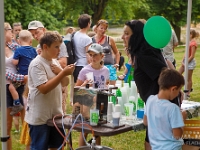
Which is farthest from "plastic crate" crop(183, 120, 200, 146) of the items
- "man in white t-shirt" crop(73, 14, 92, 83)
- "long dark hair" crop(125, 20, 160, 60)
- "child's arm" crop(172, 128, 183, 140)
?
"man in white t-shirt" crop(73, 14, 92, 83)

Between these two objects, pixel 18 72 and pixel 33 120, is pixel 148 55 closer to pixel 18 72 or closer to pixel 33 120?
pixel 33 120

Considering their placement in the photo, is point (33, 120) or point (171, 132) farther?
point (33, 120)

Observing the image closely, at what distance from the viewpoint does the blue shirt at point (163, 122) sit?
2.80 meters

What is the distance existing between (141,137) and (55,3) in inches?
727

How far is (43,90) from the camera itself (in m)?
3.15

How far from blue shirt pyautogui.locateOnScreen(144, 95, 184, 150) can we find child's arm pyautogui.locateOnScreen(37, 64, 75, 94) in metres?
0.71

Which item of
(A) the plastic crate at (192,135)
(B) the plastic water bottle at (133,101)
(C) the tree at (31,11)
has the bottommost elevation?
(A) the plastic crate at (192,135)

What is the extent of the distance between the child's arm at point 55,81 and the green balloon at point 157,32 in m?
0.71

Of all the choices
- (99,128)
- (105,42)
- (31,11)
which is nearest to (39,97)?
(99,128)

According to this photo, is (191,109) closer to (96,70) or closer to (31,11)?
(96,70)

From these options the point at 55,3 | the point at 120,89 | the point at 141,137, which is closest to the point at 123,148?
the point at 141,137

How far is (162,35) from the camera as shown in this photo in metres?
3.32

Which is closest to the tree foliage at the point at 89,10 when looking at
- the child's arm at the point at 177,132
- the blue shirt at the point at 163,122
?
the blue shirt at the point at 163,122

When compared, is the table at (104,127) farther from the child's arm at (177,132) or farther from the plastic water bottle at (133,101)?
the child's arm at (177,132)
